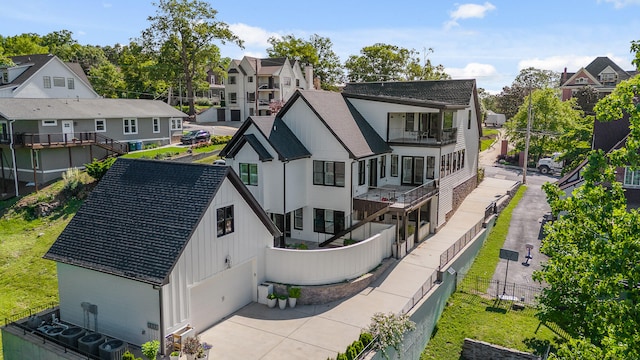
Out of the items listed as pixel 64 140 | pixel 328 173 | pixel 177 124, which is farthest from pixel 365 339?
pixel 177 124

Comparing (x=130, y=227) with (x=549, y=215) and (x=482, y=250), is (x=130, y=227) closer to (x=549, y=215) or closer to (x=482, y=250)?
(x=482, y=250)

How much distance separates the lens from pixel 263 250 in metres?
19.5

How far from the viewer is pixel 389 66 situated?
2955 inches

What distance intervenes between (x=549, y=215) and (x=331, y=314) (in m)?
21.1

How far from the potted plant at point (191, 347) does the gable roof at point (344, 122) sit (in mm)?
13321

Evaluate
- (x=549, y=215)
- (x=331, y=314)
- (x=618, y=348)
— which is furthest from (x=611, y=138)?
(x=618, y=348)

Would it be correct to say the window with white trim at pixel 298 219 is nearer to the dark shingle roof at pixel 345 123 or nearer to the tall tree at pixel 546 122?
the dark shingle roof at pixel 345 123

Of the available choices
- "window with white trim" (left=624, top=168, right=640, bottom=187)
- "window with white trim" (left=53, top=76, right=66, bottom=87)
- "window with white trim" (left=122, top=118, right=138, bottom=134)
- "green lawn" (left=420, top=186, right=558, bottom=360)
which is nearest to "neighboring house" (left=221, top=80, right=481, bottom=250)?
"green lawn" (left=420, top=186, right=558, bottom=360)

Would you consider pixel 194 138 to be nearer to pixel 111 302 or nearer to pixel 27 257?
pixel 27 257

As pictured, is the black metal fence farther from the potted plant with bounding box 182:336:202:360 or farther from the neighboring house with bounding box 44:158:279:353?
the potted plant with bounding box 182:336:202:360

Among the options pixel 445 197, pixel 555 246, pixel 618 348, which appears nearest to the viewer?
pixel 618 348

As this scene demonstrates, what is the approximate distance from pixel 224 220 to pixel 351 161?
1009cm

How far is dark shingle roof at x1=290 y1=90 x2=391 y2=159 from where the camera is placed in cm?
2558

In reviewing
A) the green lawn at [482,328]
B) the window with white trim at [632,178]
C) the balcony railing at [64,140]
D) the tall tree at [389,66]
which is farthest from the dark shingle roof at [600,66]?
the balcony railing at [64,140]
